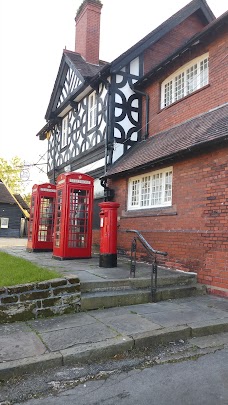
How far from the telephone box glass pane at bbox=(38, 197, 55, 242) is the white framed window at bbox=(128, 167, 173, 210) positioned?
9.58 ft

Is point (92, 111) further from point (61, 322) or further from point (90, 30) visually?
point (61, 322)

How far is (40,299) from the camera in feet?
16.2

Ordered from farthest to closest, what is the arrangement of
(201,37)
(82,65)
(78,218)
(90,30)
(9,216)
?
(9,216), (90,30), (82,65), (78,218), (201,37)

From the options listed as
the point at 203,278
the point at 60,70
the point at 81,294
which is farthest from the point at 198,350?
the point at 60,70

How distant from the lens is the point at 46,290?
501 cm

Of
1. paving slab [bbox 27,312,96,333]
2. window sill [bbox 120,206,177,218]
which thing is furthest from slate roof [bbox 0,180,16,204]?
paving slab [bbox 27,312,96,333]

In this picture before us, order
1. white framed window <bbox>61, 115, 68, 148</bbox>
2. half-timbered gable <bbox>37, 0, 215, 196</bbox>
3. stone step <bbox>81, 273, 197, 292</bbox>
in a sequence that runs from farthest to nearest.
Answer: white framed window <bbox>61, 115, 68, 148</bbox>, half-timbered gable <bbox>37, 0, 215, 196</bbox>, stone step <bbox>81, 273, 197, 292</bbox>

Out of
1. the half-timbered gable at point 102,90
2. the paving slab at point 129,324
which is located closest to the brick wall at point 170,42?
the half-timbered gable at point 102,90

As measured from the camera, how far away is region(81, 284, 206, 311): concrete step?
212 inches

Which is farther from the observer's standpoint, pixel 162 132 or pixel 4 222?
pixel 4 222

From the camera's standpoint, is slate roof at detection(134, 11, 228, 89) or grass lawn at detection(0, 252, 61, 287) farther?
slate roof at detection(134, 11, 228, 89)

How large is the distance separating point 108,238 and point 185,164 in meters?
2.60

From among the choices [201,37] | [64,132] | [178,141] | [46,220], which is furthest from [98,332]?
[64,132]

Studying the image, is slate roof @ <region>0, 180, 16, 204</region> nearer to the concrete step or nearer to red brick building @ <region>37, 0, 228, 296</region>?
red brick building @ <region>37, 0, 228, 296</region>
